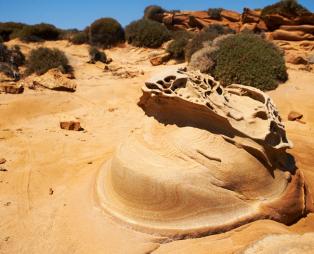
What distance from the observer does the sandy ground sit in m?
3.53

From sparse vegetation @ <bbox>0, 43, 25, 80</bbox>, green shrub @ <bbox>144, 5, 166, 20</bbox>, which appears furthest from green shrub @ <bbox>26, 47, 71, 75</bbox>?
green shrub @ <bbox>144, 5, 166, 20</bbox>

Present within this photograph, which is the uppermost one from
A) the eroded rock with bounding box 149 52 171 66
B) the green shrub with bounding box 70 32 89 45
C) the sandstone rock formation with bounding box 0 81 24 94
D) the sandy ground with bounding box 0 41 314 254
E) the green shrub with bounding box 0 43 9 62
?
the green shrub with bounding box 70 32 89 45

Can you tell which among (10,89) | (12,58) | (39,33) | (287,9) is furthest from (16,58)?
(287,9)

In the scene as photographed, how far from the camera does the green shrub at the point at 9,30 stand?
65.7ft

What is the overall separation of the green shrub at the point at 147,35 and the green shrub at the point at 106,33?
564 mm

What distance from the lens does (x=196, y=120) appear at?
4109 millimetres

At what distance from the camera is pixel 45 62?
11641 millimetres

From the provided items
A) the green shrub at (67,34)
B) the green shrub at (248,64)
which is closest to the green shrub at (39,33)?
the green shrub at (67,34)

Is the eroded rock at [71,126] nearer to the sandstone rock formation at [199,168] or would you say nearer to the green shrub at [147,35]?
the sandstone rock formation at [199,168]

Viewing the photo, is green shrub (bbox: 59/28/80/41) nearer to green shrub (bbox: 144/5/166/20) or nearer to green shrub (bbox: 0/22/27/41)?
green shrub (bbox: 0/22/27/41)

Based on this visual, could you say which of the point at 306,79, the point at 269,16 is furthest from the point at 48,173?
the point at 269,16

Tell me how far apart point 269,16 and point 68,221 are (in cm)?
1552

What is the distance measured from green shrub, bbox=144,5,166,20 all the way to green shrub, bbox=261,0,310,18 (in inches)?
263

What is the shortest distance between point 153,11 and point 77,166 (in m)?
18.6
